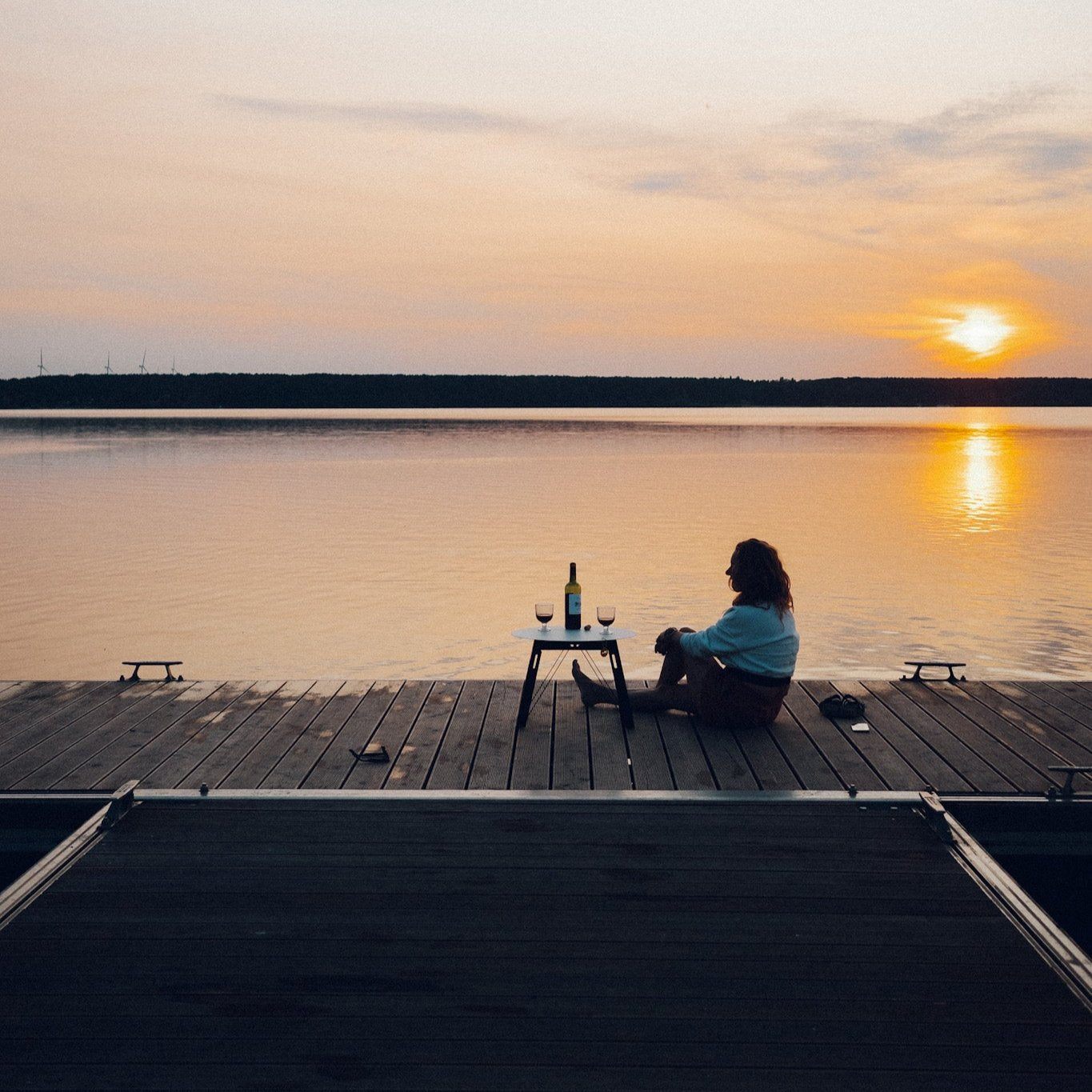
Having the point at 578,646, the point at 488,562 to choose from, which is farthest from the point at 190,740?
the point at 488,562

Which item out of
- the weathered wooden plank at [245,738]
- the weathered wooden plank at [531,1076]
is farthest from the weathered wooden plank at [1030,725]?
the weathered wooden plank at [245,738]

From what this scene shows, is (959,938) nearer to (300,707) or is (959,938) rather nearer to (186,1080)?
(186,1080)

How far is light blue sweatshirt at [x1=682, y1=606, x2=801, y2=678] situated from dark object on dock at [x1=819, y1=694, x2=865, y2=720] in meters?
0.65

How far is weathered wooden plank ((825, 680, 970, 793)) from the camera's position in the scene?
5408 millimetres

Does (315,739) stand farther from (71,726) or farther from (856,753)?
(856,753)

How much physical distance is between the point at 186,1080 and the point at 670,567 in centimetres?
1687

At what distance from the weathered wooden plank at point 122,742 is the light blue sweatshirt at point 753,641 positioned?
3.23 meters

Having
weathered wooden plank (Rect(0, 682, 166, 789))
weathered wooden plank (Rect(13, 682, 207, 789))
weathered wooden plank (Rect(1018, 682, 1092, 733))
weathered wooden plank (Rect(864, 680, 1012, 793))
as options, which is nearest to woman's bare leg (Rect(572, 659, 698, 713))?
weathered wooden plank (Rect(864, 680, 1012, 793))

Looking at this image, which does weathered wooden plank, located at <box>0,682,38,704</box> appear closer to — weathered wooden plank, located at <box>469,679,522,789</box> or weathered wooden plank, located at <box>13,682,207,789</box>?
weathered wooden plank, located at <box>13,682,207,789</box>

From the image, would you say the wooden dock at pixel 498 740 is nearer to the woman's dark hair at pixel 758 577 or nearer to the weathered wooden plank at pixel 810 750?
the weathered wooden plank at pixel 810 750

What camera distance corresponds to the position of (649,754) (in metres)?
5.81

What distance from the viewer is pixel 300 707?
6.97 meters

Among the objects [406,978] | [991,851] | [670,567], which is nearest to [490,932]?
[406,978]

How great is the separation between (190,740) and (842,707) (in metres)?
3.91
